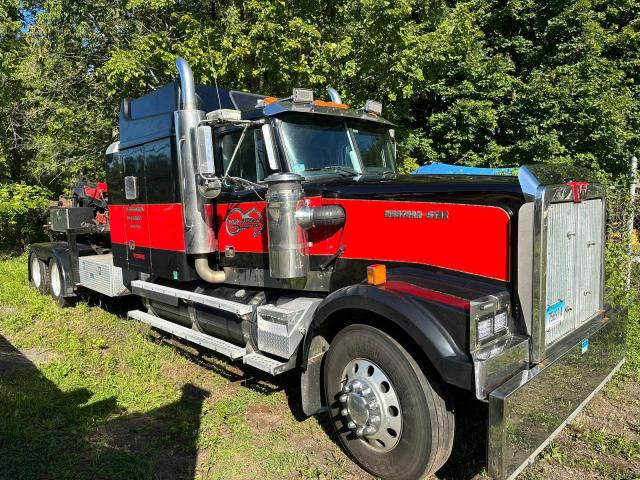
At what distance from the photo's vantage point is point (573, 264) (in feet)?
11.1

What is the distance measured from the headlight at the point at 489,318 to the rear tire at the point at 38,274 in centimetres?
820

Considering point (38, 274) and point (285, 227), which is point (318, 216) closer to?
point (285, 227)

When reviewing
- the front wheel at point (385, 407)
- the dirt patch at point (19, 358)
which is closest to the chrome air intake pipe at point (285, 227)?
the front wheel at point (385, 407)

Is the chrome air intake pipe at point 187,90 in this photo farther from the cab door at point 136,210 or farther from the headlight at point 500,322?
the headlight at point 500,322

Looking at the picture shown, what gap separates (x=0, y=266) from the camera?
11664 mm

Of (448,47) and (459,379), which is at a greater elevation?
(448,47)

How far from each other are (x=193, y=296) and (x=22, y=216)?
13.7 m

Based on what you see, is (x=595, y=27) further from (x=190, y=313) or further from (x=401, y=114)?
(x=190, y=313)

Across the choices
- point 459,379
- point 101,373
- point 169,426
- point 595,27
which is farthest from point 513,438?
point 595,27

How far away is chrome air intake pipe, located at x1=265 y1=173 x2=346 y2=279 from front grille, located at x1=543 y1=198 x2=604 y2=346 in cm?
157

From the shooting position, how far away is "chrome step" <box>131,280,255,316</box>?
4586mm

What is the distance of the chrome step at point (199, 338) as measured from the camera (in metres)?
4.61

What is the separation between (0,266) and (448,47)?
11.0 m

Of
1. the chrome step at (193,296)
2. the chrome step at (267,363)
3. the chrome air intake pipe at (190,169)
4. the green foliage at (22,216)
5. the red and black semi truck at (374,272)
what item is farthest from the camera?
the green foliage at (22,216)
